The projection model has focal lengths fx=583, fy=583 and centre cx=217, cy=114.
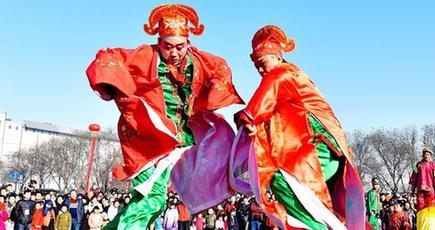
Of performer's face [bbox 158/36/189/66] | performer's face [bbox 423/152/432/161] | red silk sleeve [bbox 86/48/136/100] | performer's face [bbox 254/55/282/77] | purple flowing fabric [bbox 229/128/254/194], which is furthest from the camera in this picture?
performer's face [bbox 423/152/432/161]

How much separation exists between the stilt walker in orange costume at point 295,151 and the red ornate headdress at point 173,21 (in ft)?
2.55

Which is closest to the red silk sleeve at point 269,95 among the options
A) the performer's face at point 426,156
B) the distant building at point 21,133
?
the performer's face at point 426,156

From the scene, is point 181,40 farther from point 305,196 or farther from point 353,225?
point 353,225

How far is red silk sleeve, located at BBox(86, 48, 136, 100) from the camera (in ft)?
15.4

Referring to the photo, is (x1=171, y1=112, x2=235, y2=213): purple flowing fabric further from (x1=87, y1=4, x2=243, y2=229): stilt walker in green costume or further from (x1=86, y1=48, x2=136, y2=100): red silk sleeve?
(x1=86, y1=48, x2=136, y2=100): red silk sleeve

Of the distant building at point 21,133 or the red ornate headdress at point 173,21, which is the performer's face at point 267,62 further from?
the distant building at point 21,133

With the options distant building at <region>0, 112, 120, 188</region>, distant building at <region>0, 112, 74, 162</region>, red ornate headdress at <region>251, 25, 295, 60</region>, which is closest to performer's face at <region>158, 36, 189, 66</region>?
red ornate headdress at <region>251, 25, 295, 60</region>

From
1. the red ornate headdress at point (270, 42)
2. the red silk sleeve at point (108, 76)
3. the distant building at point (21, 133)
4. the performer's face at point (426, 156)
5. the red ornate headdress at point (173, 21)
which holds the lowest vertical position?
the red silk sleeve at point (108, 76)

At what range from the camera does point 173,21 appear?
17.2ft

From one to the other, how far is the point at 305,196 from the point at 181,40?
1.83m

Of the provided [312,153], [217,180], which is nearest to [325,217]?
[312,153]

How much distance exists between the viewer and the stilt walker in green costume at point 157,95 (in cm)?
478

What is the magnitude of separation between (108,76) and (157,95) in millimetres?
572

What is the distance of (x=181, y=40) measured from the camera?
520 cm
